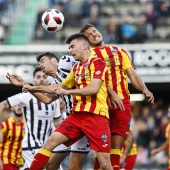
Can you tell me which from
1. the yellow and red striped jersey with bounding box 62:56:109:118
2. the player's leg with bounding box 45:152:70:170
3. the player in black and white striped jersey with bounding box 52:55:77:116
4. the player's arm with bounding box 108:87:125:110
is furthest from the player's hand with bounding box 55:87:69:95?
the player's leg with bounding box 45:152:70:170

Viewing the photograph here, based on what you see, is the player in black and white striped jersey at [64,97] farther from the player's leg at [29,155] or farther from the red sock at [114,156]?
the player's leg at [29,155]

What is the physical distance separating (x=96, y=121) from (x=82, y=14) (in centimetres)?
1491

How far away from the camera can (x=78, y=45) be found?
10125mm

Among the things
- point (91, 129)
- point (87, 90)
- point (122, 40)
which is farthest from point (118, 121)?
point (122, 40)

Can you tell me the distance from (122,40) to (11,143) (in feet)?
32.6

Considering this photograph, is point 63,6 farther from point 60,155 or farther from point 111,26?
point 60,155

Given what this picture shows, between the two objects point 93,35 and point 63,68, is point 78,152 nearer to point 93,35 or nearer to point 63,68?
point 63,68

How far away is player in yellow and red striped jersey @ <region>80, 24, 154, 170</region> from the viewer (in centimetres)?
1056

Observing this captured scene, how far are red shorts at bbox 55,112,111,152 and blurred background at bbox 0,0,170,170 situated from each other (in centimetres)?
1077

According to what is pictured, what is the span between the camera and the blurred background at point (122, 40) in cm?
2217

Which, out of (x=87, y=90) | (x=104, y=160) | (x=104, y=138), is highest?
(x=87, y=90)

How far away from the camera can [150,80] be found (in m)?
22.8

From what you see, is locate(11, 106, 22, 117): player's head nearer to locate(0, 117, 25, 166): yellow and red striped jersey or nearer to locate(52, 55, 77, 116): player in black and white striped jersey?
locate(0, 117, 25, 166): yellow and red striped jersey

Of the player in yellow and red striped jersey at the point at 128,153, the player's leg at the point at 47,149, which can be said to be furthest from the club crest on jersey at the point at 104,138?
the player in yellow and red striped jersey at the point at 128,153
